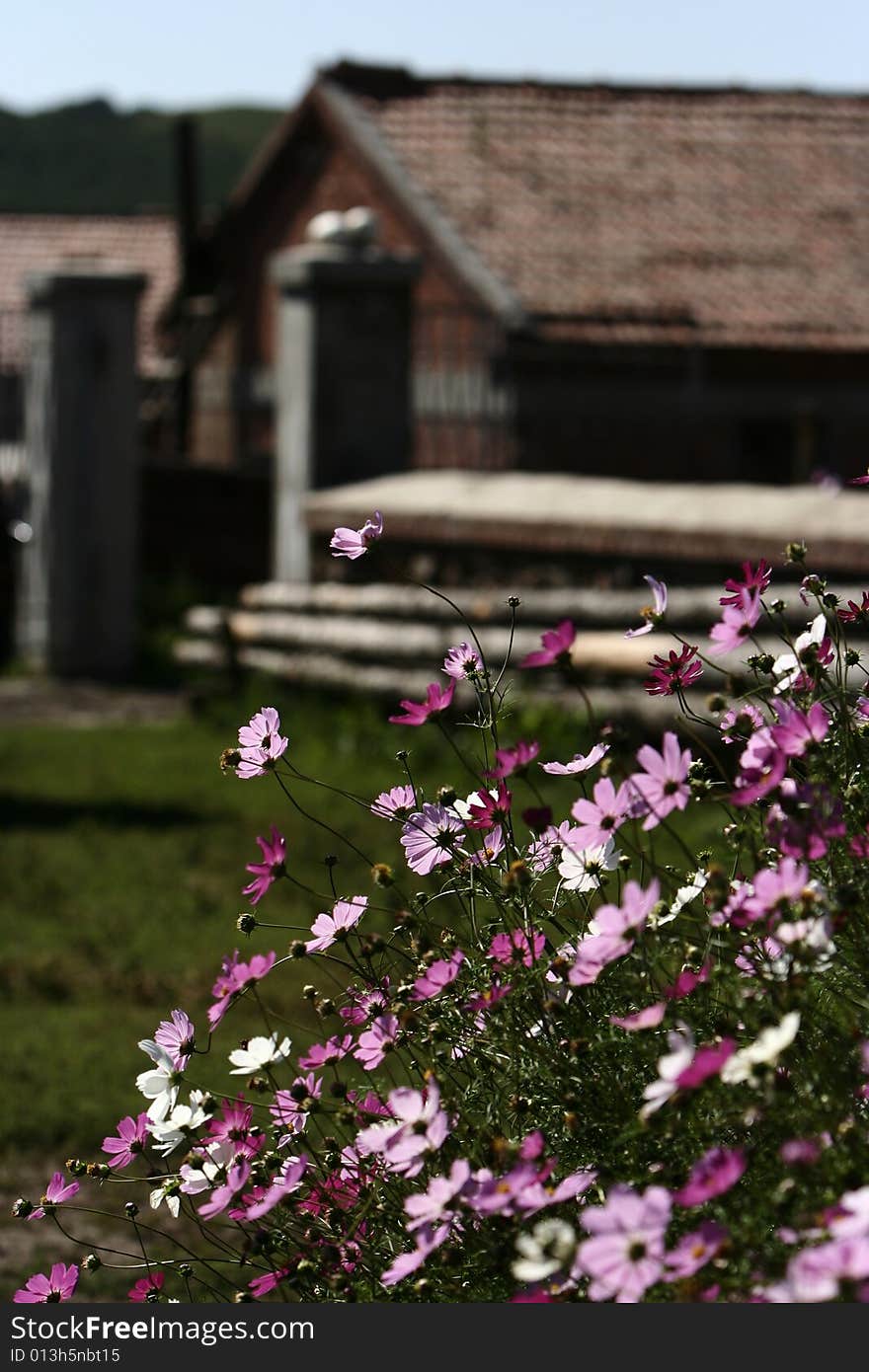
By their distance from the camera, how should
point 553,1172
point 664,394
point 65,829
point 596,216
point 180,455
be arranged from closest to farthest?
1. point 553,1172
2. point 65,829
3. point 664,394
4. point 596,216
5. point 180,455

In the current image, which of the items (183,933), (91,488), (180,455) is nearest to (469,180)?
(180,455)

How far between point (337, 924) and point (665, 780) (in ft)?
1.64

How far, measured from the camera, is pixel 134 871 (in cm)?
762

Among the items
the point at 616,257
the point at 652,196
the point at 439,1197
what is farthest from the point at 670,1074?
the point at 652,196

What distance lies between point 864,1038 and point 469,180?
73.7 ft

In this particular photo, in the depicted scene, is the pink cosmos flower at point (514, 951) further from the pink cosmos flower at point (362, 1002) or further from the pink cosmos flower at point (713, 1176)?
the pink cosmos flower at point (713, 1176)

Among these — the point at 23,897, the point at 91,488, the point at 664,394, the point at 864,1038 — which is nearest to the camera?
the point at 864,1038

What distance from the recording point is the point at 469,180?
23578 mm

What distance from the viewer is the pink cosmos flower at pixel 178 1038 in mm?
2324

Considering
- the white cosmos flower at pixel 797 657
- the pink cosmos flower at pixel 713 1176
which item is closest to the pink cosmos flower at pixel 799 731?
the white cosmos flower at pixel 797 657

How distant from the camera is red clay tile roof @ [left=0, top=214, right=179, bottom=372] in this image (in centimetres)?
3500

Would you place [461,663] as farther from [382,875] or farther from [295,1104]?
[295,1104]

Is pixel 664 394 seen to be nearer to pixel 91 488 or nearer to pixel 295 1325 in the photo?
pixel 91 488

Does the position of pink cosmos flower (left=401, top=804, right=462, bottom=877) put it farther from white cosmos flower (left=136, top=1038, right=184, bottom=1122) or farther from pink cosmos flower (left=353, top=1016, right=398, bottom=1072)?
white cosmos flower (left=136, top=1038, right=184, bottom=1122)
